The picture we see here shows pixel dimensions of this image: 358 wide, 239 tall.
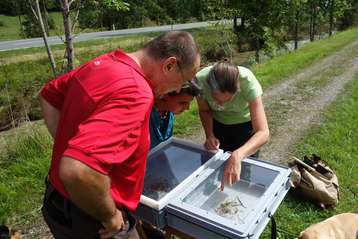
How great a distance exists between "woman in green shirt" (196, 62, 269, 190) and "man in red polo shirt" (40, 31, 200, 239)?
96cm

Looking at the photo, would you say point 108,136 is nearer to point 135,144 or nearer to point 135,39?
point 135,144

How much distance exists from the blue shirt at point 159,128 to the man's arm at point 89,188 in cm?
107

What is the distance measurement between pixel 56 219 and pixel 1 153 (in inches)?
144

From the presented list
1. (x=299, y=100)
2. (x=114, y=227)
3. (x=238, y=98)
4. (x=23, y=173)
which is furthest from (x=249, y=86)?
(x=299, y=100)

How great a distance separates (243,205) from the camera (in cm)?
214


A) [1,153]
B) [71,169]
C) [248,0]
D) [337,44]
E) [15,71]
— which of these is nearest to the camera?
[71,169]

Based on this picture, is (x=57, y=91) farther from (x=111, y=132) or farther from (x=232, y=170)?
(x=232, y=170)

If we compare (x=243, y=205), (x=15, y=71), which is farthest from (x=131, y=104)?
(x=15, y=71)

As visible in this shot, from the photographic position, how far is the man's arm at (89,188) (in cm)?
120

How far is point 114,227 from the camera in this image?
1525 mm

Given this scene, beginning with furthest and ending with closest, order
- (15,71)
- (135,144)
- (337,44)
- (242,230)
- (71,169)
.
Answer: (337,44) < (15,71) < (242,230) < (135,144) < (71,169)

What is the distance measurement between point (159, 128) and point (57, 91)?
37.2 inches

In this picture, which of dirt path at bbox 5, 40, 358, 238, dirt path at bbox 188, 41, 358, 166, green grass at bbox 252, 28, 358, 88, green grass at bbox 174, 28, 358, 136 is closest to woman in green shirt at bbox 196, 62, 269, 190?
dirt path at bbox 5, 40, 358, 238

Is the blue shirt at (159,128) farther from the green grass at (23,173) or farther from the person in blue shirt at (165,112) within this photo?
the green grass at (23,173)
